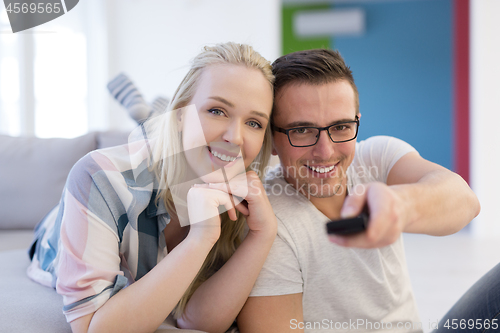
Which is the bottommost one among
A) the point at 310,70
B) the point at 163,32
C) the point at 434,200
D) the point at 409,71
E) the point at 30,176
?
the point at 30,176

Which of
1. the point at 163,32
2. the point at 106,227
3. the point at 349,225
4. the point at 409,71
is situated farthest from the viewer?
the point at 409,71

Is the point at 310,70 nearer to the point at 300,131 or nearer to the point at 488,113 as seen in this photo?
the point at 300,131

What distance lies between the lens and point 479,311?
0.94m

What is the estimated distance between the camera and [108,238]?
34.7 inches

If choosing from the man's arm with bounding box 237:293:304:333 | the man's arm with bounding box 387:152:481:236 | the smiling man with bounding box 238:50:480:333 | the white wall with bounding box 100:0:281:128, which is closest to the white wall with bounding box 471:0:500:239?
the white wall with bounding box 100:0:281:128

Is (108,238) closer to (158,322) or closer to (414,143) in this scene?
(158,322)

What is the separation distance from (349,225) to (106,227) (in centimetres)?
60

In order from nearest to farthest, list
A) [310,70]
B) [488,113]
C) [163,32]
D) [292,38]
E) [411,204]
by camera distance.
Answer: [411,204] < [310,70] < [488,113] < [163,32] < [292,38]

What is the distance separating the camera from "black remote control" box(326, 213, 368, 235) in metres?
0.52

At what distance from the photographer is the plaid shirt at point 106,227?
0.83 metres

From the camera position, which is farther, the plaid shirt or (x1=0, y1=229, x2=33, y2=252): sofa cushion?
(x1=0, y1=229, x2=33, y2=252): sofa cushion

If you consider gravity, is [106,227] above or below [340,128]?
below

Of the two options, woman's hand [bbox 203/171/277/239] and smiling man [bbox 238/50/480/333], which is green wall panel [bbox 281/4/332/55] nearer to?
smiling man [bbox 238/50/480/333]

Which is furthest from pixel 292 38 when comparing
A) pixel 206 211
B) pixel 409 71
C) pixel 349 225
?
pixel 349 225
